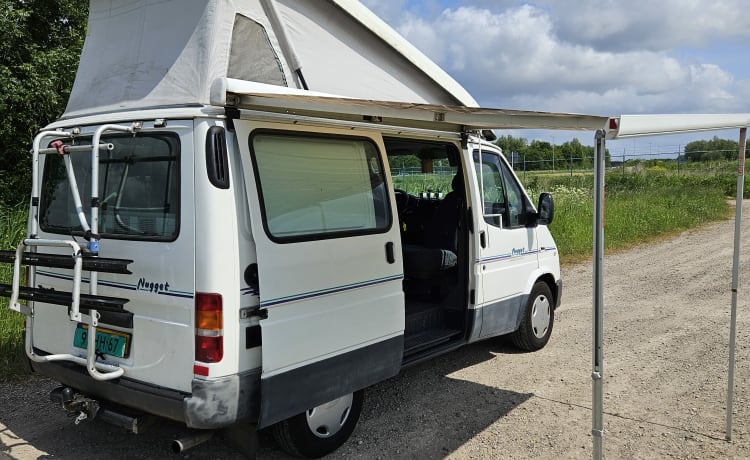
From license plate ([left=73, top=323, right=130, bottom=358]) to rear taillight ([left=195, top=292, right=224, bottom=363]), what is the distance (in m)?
0.57

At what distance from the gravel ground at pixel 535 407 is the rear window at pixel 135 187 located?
156 centimetres

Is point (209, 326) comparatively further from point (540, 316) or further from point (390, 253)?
point (540, 316)

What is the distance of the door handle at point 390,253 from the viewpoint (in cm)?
415

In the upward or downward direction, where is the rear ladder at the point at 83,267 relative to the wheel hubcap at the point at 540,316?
upward

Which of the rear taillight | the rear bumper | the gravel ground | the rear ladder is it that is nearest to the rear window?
the rear ladder

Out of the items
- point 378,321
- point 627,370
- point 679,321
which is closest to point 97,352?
point 378,321

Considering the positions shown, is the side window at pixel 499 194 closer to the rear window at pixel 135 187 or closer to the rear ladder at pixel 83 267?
the rear window at pixel 135 187

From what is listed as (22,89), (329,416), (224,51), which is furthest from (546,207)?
(22,89)

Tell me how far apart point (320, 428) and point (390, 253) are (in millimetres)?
1238

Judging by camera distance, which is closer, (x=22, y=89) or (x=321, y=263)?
(x=321, y=263)

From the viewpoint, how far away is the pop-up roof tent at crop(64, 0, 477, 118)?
357 cm

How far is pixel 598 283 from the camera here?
3092 mm

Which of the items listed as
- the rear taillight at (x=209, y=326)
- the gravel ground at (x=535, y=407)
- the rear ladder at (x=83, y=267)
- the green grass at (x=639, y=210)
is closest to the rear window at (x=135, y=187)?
the rear ladder at (x=83, y=267)

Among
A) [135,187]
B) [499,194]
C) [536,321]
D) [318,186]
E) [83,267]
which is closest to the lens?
[83,267]
